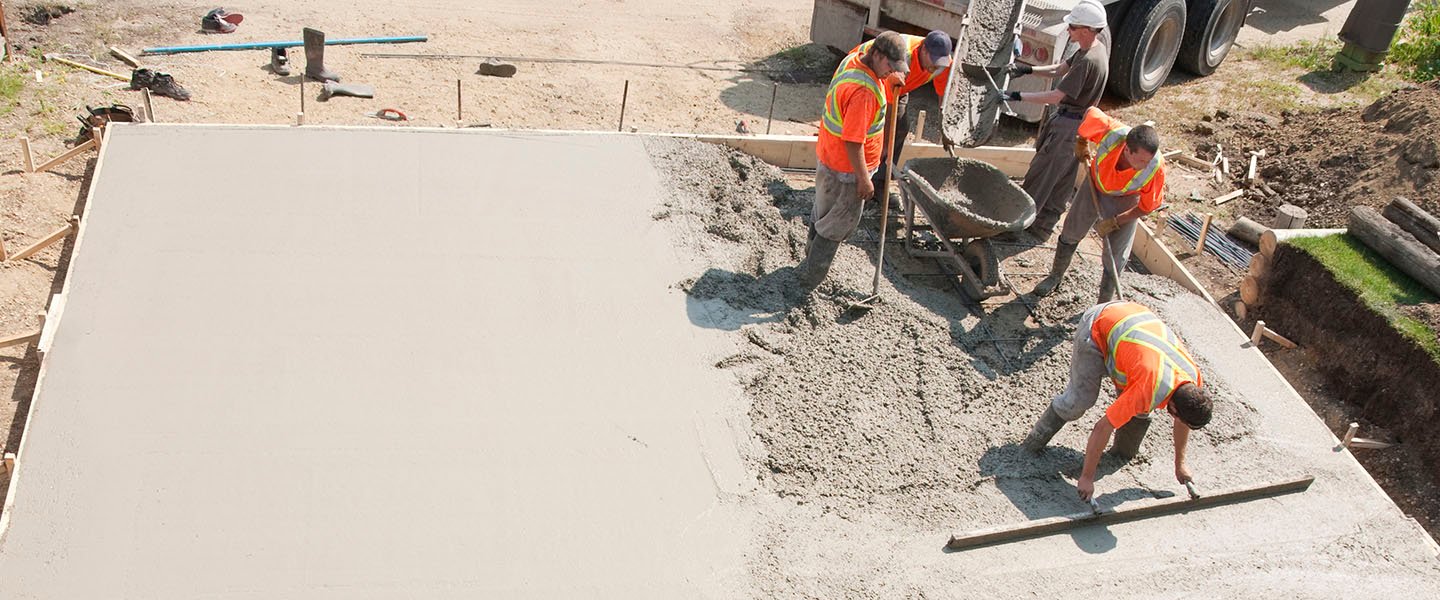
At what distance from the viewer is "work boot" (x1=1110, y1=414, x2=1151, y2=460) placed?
4.51 meters

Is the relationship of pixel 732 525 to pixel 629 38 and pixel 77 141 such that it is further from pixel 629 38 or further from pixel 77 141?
pixel 629 38

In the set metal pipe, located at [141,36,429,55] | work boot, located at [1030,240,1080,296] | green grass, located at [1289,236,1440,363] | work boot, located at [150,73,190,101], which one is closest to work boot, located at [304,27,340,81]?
metal pipe, located at [141,36,429,55]

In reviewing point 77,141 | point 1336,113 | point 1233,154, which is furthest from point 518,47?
point 1336,113

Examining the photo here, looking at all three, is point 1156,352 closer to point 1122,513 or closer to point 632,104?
point 1122,513

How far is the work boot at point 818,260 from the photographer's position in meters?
5.38

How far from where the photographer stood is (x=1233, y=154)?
26.7 feet

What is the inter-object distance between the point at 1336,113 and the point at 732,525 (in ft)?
21.6

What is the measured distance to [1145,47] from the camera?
8477 mm

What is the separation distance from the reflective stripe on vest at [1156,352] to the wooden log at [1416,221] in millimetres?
2802

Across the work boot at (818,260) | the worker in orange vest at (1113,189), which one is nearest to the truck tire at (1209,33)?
the worker in orange vest at (1113,189)

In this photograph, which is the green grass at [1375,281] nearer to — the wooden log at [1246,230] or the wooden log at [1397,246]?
the wooden log at [1397,246]

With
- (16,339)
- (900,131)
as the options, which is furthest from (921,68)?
(16,339)

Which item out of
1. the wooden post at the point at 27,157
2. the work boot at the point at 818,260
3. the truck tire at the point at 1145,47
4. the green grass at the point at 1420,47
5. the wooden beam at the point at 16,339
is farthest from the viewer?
the green grass at the point at 1420,47

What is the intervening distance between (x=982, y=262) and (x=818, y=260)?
941 mm
